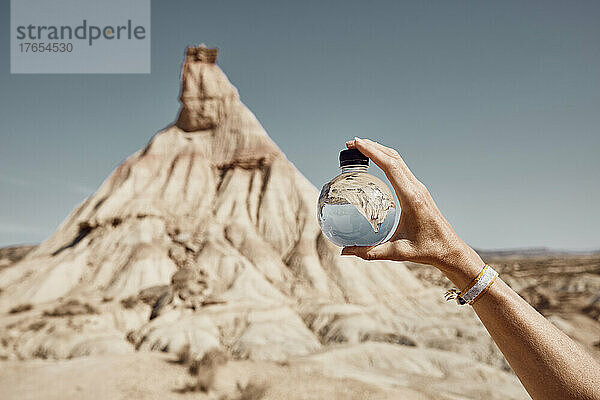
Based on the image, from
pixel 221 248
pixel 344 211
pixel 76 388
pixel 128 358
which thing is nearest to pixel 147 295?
pixel 221 248

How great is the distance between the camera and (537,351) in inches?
51.0

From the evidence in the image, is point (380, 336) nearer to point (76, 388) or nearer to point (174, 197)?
point (76, 388)

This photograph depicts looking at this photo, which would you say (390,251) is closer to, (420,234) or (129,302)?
(420,234)

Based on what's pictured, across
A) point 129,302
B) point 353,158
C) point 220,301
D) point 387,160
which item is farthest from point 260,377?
point 129,302

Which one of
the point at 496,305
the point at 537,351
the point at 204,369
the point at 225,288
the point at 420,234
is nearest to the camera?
the point at 537,351

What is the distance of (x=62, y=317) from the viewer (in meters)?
16.7

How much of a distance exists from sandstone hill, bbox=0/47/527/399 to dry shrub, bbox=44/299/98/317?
0.07 meters

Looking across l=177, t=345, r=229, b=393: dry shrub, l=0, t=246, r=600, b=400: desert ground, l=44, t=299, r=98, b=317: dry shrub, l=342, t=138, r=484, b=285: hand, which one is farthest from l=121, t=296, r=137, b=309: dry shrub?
l=342, t=138, r=484, b=285: hand

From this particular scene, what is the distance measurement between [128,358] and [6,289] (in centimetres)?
1186

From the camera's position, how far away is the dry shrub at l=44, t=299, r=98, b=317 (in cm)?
1695

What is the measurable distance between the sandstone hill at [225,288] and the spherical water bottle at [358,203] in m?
8.17

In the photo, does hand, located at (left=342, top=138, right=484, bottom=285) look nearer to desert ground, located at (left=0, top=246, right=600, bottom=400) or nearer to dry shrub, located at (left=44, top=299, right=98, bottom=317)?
desert ground, located at (left=0, top=246, right=600, bottom=400)

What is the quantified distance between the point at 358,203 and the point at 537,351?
89cm

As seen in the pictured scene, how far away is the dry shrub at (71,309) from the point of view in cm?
1695
